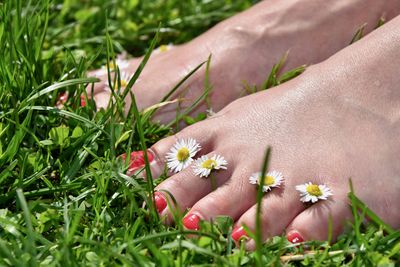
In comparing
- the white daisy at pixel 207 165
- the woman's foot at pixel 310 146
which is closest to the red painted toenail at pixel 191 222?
the woman's foot at pixel 310 146

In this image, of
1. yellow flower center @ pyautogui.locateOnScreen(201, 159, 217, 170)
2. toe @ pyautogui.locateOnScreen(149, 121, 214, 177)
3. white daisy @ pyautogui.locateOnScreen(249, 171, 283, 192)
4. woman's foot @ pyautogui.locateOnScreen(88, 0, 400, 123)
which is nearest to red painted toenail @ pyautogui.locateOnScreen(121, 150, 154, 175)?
toe @ pyautogui.locateOnScreen(149, 121, 214, 177)

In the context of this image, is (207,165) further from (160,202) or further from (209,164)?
(160,202)

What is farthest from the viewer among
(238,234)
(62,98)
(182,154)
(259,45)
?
(259,45)

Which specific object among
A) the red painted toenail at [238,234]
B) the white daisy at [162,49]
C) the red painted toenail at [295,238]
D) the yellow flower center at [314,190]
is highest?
the white daisy at [162,49]

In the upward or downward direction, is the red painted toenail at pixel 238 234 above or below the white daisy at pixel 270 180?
below

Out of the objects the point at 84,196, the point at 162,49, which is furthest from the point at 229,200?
the point at 162,49

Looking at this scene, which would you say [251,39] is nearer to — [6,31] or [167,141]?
[167,141]

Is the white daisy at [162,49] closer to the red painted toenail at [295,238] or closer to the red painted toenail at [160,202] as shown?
the red painted toenail at [160,202]

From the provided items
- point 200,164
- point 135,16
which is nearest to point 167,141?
point 200,164
